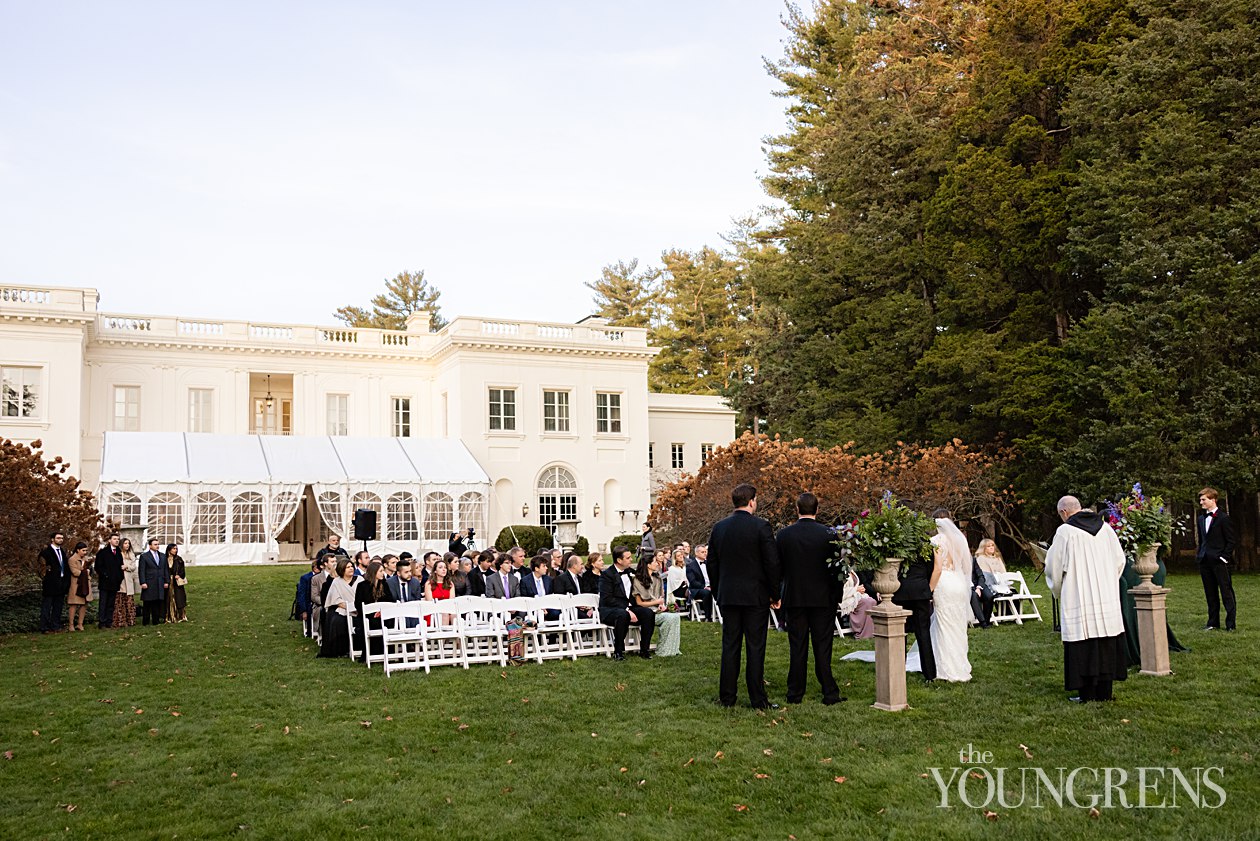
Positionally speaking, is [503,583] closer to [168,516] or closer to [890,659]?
[890,659]

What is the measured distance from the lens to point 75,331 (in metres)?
Answer: 29.0

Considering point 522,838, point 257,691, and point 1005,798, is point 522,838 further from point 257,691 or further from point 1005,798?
point 257,691

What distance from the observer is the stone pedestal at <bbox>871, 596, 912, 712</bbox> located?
25.0ft

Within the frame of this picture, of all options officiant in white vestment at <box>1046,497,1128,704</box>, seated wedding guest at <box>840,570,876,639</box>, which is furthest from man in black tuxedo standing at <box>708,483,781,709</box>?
seated wedding guest at <box>840,570,876,639</box>

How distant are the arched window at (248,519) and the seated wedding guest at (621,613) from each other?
1983 cm

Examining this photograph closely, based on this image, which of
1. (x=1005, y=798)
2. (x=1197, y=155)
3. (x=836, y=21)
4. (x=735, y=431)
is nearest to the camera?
(x=1005, y=798)

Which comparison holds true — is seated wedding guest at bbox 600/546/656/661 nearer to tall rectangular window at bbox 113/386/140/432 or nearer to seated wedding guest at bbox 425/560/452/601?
seated wedding guest at bbox 425/560/452/601

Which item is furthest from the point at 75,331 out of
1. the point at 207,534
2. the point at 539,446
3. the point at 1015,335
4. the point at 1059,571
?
the point at 1059,571

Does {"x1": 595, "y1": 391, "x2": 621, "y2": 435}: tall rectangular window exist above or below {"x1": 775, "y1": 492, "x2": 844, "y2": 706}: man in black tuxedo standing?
above

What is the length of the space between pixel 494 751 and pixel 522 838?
1.82 metres

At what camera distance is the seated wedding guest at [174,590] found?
15930mm

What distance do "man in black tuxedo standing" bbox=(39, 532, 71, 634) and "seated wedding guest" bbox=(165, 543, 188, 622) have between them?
1.48 metres

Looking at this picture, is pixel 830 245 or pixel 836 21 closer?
pixel 830 245

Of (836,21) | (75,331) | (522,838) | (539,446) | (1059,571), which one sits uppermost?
(836,21)
